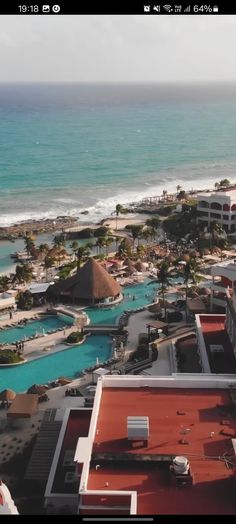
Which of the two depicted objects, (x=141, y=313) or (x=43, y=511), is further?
(x=141, y=313)

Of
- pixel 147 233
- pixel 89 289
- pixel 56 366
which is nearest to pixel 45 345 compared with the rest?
pixel 56 366

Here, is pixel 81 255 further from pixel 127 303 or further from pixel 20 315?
pixel 20 315

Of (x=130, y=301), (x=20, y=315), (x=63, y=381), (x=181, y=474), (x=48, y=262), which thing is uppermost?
(x=48, y=262)

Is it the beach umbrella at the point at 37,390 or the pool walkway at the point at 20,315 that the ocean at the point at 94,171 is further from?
the beach umbrella at the point at 37,390
